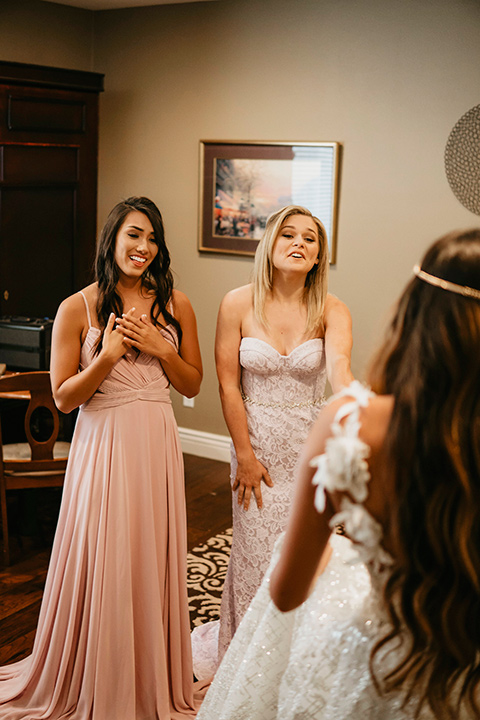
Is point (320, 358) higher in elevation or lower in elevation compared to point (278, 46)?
lower

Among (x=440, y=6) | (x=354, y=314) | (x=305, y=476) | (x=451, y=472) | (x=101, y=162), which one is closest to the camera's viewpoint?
(x=451, y=472)

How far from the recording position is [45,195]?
4910 mm

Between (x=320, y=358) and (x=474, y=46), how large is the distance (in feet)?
7.60

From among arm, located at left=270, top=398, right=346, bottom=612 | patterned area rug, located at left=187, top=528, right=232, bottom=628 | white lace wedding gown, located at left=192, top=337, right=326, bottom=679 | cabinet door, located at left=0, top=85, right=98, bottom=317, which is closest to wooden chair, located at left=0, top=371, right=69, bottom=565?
patterned area rug, located at left=187, top=528, right=232, bottom=628

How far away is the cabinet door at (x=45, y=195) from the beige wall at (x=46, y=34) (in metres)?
0.43

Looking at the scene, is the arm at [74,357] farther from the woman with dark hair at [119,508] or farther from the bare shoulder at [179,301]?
the bare shoulder at [179,301]

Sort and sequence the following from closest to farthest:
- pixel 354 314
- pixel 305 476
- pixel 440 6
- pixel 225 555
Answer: pixel 305 476
pixel 225 555
pixel 440 6
pixel 354 314

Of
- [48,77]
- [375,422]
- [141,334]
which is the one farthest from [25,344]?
[375,422]

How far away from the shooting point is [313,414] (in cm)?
265

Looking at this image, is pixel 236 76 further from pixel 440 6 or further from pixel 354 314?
pixel 354 314

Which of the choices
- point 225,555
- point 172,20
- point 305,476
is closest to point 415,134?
point 172,20

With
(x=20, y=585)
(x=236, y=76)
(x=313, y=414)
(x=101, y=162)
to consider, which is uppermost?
(x=236, y=76)

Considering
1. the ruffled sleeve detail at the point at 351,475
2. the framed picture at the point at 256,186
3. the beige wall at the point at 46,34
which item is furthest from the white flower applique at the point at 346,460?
the beige wall at the point at 46,34

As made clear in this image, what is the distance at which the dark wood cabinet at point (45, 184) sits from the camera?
181 inches
